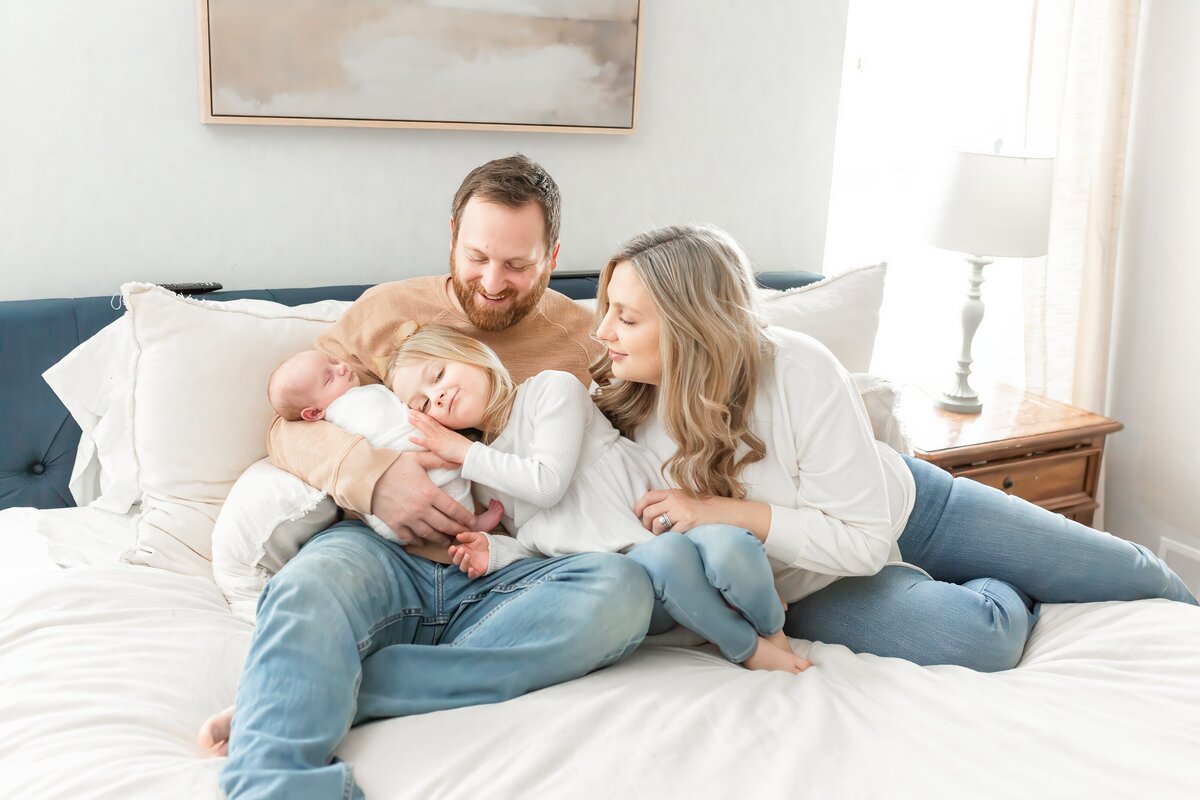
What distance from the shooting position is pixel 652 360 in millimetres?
1670

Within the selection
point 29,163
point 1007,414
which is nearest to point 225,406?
point 29,163

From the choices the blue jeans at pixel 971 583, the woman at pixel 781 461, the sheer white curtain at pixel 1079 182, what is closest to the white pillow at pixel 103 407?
the woman at pixel 781 461

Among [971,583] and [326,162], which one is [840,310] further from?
[326,162]

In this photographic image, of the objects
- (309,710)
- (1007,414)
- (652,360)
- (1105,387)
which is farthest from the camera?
(1105,387)

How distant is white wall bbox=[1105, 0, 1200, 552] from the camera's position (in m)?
2.83

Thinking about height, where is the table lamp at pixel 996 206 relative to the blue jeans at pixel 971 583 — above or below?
above

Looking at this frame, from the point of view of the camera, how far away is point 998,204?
2.49 m

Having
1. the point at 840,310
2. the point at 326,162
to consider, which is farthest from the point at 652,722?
the point at 326,162

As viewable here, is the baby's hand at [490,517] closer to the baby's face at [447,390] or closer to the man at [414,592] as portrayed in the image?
the man at [414,592]

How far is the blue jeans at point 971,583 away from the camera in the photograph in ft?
5.40

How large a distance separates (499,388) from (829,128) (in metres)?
1.52

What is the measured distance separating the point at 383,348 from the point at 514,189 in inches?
15.1

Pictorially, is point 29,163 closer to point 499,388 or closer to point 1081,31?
point 499,388

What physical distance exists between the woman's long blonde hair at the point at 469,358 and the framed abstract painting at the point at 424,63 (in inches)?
27.3
